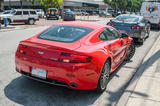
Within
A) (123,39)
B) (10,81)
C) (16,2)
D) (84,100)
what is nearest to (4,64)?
(10,81)

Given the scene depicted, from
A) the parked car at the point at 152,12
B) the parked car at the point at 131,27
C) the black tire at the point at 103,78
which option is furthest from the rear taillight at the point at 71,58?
the parked car at the point at 152,12

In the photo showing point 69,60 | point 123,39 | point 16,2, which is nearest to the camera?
point 69,60

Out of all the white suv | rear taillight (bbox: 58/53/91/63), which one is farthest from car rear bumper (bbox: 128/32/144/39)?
the white suv

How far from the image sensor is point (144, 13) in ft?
66.1

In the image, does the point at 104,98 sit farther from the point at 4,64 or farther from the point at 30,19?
the point at 30,19

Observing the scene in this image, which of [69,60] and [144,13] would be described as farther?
[144,13]

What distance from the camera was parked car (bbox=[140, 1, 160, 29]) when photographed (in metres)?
19.2

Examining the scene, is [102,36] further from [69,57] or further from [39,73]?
[39,73]

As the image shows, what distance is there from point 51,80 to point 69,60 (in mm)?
603

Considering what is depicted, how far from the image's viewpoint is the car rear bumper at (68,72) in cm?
354

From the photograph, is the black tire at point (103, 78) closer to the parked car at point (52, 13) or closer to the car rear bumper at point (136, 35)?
the car rear bumper at point (136, 35)

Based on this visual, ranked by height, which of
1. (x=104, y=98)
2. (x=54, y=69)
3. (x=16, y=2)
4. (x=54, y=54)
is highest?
(x=16, y=2)

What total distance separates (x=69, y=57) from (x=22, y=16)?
20.1 m

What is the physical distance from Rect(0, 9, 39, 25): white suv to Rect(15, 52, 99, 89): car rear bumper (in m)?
19.1
